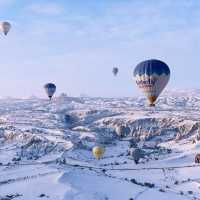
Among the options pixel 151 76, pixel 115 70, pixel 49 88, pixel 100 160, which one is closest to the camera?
pixel 151 76

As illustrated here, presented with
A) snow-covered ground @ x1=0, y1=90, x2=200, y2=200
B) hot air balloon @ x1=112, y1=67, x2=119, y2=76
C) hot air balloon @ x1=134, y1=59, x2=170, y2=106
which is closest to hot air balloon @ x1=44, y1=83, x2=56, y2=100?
snow-covered ground @ x1=0, y1=90, x2=200, y2=200

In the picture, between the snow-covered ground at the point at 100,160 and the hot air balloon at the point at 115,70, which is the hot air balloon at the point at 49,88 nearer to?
the snow-covered ground at the point at 100,160

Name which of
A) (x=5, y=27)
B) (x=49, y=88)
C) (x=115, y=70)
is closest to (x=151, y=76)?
(x=5, y=27)

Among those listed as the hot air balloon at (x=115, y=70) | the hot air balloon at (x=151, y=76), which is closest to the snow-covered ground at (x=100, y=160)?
the hot air balloon at (x=151, y=76)

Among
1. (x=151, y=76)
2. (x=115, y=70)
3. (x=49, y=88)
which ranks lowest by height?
(x=151, y=76)

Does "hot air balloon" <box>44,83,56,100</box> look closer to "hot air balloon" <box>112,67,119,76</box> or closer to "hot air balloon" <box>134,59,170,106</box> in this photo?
"hot air balloon" <box>112,67,119,76</box>

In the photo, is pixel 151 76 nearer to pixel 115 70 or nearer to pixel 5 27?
pixel 5 27

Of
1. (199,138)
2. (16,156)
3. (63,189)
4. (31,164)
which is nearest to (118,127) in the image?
(199,138)
